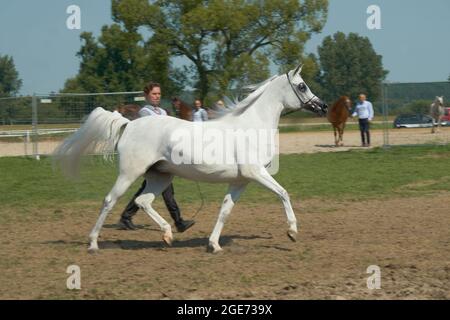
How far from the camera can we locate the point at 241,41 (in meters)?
37.7

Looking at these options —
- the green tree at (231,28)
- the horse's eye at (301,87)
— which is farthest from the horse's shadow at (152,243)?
the green tree at (231,28)

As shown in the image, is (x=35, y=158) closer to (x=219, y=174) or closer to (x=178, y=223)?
(x=178, y=223)

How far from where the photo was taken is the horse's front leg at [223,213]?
744cm

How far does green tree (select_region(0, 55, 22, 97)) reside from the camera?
222 ft

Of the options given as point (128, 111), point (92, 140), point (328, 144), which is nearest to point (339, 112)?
point (328, 144)

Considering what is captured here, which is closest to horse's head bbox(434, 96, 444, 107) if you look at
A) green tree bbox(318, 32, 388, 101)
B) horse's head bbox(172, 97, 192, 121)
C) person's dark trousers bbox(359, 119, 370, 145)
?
person's dark trousers bbox(359, 119, 370, 145)

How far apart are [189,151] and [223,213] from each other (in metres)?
0.78

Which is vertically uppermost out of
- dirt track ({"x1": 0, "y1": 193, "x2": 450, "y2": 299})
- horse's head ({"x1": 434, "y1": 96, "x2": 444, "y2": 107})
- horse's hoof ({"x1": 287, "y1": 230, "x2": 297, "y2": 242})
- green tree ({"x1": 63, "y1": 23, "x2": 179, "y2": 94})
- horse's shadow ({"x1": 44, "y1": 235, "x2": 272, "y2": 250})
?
green tree ({"x1": 63, "y1": 23, "x2": 179, "y2": 94})

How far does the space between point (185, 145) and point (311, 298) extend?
8.59 feet

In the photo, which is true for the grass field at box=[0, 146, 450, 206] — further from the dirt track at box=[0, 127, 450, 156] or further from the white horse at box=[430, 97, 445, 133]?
the white horse at box=[430, 97, 445, 133]

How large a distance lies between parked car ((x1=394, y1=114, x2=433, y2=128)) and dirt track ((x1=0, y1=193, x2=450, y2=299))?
14.1 m

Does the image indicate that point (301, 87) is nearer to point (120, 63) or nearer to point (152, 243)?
point (152, 243)
